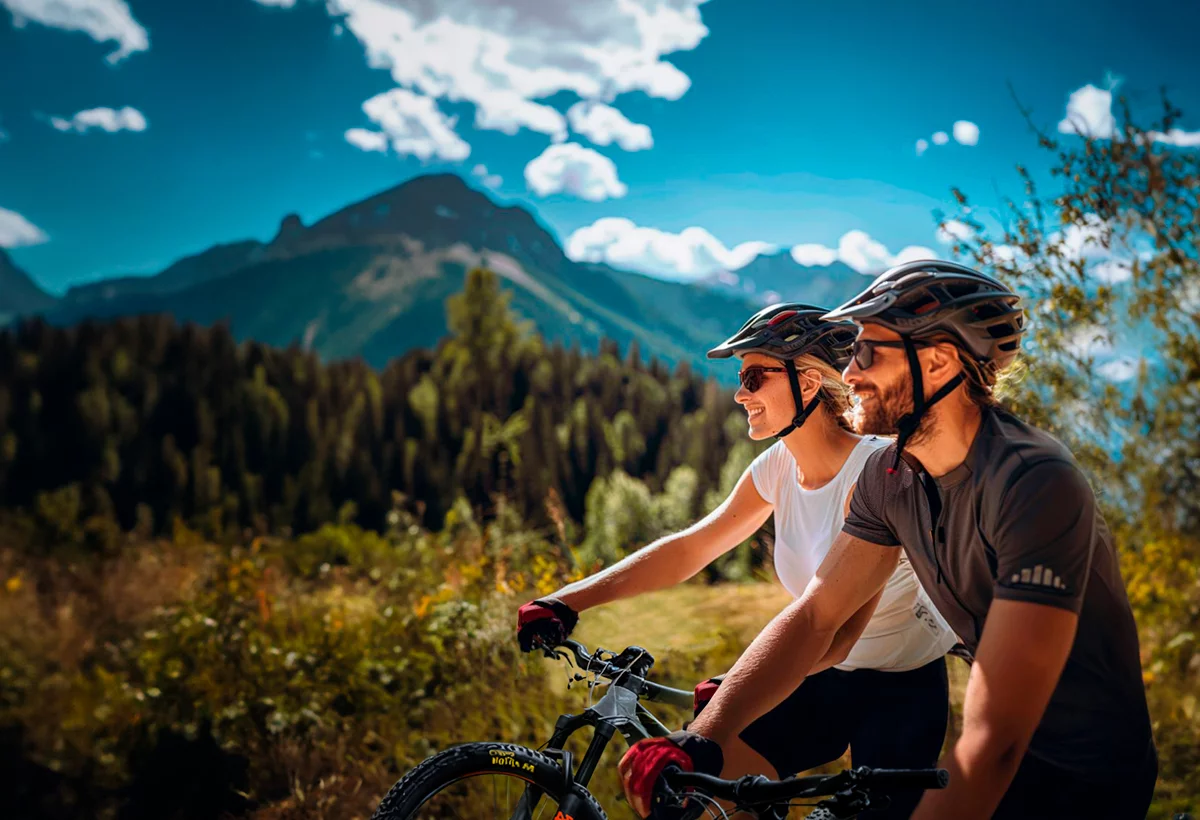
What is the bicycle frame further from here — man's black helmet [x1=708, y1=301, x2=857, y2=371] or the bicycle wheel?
man's black helmet [x1=708, y1=301, x2=857, y2=371]

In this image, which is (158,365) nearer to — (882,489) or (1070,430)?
(1070,430)

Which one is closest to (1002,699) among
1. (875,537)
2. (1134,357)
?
(875,537)

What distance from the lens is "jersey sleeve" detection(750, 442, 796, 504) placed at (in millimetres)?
2787

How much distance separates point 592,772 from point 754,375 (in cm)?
121

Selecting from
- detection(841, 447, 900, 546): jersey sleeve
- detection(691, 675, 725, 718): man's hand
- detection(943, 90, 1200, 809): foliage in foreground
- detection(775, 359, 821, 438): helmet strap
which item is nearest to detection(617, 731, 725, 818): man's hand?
detection(691, 675, 725, 718): man's hand

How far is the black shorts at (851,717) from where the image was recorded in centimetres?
242

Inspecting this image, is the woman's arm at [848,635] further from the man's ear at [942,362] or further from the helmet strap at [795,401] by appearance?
the man's ear at [942,362]

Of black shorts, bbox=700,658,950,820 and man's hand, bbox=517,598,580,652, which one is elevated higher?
man's hand, bbox=517,598,580,652

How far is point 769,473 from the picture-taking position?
2.79 metres

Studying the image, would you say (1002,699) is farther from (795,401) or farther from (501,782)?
(795,401)

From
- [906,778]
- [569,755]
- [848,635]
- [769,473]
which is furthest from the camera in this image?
[769,473]

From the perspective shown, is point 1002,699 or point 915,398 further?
point 915,398

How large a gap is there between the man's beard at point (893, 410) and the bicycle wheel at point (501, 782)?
37.4 inches

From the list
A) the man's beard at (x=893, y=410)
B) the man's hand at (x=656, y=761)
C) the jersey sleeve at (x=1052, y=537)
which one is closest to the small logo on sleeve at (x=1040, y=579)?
the jersey sleeve at (x=1052, y=537)
